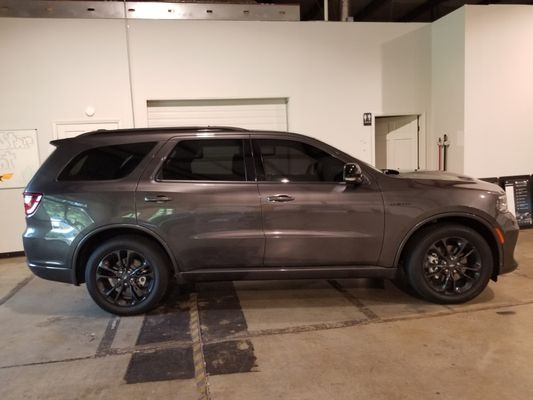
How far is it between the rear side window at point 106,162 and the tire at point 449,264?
2836mm

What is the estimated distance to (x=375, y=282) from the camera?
5.29 m

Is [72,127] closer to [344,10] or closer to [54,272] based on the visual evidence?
[54,272]

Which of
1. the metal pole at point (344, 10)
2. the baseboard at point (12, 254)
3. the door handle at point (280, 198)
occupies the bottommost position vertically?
the baseboard at point (12, 254)

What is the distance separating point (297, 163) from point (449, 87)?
4.90 metres

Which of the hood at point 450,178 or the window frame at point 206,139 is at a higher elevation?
the window frame at point 206,139

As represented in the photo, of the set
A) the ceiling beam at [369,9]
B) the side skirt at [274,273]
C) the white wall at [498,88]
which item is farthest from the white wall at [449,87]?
the side skirt at [274,273]

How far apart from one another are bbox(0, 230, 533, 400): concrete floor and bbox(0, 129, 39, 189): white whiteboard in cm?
269

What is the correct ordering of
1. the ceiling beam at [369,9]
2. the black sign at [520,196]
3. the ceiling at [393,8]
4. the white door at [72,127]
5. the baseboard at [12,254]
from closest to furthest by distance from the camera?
the white door at [72,127], the baseboard at [12,254], the black sign at [520,196], the ceiling at [393,8], the ceiling beam at [369,9]

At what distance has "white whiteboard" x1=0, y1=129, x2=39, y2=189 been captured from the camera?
703cm

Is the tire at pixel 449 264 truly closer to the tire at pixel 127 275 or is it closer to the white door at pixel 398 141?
the tire at pixel 127 275

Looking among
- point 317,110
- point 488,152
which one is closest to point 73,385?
point 317,110

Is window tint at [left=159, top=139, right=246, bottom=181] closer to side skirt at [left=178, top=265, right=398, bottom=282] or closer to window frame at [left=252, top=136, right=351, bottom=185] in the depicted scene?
window frame at [left=252, top=136, right=351, bottom=185]

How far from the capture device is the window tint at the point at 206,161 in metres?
4.32

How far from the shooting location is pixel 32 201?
4.25 meters
